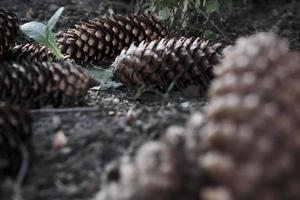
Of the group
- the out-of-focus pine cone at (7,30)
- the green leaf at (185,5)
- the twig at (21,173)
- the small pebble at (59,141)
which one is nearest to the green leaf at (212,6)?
the green leaf at (185,5)

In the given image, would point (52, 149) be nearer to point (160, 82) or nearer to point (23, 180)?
point (23, 180)

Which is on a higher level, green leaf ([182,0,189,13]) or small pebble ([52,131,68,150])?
green leaf ([182,0,189,13])

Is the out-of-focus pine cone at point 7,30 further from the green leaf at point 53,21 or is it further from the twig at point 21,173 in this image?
the twig at point 21,173

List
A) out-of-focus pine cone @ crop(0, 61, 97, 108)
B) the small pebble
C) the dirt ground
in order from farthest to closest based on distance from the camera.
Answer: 1. out-of-focus pine cone @ crop(0, 61, 97, 108)
2. the small pebble
3. the dirt ground

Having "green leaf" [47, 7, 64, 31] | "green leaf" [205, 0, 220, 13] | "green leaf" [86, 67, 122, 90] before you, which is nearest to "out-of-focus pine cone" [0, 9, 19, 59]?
"green leaf" [47, 7, 64, 31]

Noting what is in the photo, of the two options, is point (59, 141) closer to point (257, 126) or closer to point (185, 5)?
point (257, 126)

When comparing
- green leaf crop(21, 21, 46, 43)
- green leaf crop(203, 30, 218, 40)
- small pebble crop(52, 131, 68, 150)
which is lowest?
green leaf crop(203, 30, 218, 40)

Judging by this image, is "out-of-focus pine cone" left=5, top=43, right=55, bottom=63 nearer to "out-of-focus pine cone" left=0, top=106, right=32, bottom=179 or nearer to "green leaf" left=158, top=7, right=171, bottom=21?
"green leaf" left=158, top=7, right=171, bottom=21
